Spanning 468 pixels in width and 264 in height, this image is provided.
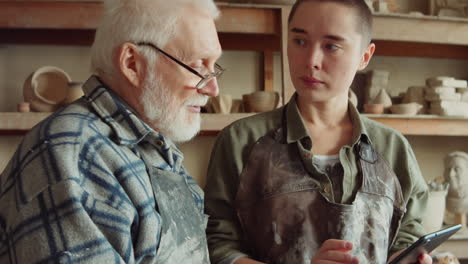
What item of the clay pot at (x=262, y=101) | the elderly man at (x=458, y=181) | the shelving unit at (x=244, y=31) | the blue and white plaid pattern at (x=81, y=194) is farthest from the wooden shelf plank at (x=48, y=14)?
the elderly man at (x=458, y=181)

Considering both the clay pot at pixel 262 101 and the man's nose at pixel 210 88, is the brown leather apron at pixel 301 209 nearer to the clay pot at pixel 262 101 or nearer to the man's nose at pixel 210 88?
the man's nose at pixel 210 88

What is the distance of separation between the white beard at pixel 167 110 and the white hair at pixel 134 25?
0.20 feet

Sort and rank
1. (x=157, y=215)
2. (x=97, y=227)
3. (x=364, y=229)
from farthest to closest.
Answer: (x=364, y=229) < (x=157, y=215) < (x=97, y=227)

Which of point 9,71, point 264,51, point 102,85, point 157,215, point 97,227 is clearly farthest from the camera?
point 264,51

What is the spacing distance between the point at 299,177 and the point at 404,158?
1.09 ft

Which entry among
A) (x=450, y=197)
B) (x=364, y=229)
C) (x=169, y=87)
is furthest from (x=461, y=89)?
(x=169, y=87)

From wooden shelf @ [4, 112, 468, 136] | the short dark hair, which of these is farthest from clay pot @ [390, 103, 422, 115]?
the short dark hair

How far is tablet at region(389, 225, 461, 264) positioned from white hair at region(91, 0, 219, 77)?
712 mm

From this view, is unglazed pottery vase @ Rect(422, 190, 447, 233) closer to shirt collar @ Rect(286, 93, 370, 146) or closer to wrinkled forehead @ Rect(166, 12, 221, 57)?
shirt collar @ Rect(286, 93, 370, 146)

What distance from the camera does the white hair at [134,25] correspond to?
1069 millimetres

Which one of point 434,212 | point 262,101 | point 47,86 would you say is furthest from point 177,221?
point 434,212

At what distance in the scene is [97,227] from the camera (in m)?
0.86

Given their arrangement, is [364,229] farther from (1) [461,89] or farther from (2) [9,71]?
(2) [9,71]

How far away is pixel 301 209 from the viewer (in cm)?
139
